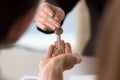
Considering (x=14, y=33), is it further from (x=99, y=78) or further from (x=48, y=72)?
(x=48, y=72)

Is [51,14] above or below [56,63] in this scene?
above

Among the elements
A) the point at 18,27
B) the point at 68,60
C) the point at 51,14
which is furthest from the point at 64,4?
the point at 18,27

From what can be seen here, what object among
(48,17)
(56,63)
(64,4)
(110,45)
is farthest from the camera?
(64,4)

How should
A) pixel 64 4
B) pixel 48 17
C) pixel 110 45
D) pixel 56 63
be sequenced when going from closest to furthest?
pixel 110 45 < pixel 56 63 < pixel 48 17 < pixel 64 4

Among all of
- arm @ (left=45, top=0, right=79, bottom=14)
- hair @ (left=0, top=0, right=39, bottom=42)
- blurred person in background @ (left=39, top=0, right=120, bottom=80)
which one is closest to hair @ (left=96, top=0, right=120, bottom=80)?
blurred person in background @ (left=39, top=0, right=120, bottom=80)

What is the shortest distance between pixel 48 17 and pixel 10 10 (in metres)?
0.56

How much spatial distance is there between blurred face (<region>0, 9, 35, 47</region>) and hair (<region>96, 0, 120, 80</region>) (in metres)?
0.12

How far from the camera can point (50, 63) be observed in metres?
0.84

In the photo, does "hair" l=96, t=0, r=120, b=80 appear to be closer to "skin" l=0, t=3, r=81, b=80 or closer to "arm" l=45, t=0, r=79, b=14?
"skin" l=0, t=3, r=81, b=80

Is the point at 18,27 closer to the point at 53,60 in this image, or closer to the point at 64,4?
the point at 53,60

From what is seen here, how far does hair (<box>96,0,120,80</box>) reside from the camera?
1.37 ft

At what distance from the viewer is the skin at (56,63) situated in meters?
0.80

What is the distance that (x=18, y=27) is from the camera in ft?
1.60

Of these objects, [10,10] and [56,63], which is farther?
[56,63]
